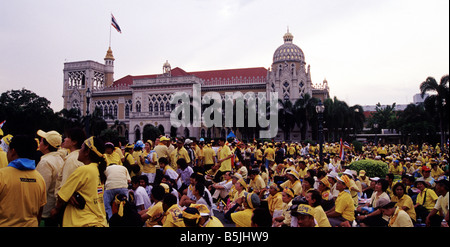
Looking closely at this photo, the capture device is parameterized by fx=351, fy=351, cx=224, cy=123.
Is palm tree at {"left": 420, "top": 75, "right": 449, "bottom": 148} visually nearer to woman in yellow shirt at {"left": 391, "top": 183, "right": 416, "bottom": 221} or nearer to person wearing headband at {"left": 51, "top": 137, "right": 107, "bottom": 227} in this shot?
woman in yellow shirt at {"left": 391, "top": 183, "right": 416, "bottom": 221}

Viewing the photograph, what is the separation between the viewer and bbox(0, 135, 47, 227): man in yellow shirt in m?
3.63

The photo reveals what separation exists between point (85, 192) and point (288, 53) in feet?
168

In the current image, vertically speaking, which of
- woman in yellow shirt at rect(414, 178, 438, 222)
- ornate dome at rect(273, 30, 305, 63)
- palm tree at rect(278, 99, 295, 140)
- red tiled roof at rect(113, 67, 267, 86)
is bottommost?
woman in yellow shirt at rect(414, 178, 438, 222)

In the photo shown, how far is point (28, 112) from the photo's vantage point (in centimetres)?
4356

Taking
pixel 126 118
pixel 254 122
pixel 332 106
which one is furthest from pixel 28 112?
pixel 332 106

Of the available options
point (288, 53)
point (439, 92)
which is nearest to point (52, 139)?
point (439, 92)

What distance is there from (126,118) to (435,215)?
56.2m

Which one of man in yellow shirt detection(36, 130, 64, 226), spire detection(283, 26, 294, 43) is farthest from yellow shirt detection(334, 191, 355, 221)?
spire detection(283, 26, 294, 43)

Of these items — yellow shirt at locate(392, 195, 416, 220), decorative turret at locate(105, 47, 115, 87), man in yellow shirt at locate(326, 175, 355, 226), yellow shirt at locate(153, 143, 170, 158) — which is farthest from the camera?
decorative turret at locate(105, 47, 115, 87)

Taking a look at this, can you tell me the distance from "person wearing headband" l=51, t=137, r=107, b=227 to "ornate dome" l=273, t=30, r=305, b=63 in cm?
5029

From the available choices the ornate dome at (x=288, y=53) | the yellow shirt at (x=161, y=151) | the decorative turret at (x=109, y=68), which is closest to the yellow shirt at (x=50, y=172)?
the yellow shirt at (x=161, y=151)

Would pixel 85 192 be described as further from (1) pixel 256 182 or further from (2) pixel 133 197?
(1) pixel 256 182

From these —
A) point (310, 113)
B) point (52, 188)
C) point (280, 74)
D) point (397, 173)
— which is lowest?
point (397, 173)
